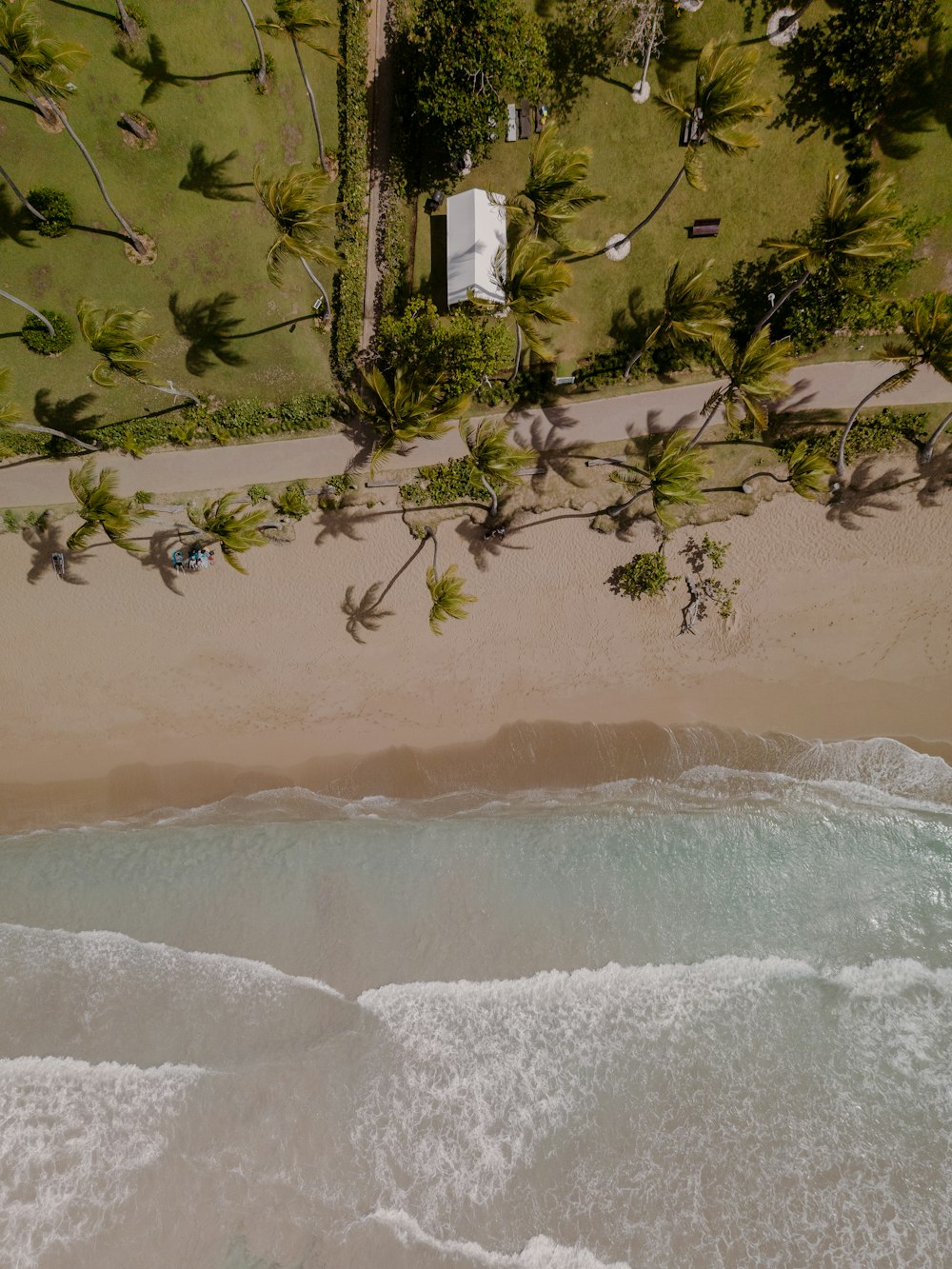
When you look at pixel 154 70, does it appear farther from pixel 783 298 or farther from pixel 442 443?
pixel 783 298

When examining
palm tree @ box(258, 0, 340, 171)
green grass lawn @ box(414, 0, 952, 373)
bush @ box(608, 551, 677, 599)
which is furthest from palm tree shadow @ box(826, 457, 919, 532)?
palm tree @ box(258, 0, 340, 171)

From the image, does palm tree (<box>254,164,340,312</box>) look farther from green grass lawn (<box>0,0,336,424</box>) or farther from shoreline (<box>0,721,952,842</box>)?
shoreline (<box>0,721,952,842</box>)

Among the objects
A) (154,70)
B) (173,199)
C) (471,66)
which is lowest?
(173,199)

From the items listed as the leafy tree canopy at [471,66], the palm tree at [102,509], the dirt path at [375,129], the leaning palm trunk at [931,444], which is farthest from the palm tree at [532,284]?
the palm tree at [102,509]

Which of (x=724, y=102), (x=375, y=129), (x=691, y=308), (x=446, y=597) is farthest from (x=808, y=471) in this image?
(x=375, y=129)

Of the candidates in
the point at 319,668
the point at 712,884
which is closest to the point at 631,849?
the point at 712,884

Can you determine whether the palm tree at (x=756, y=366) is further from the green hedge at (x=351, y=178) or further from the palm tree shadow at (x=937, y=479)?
the green hedge at (x=351, y=178)
